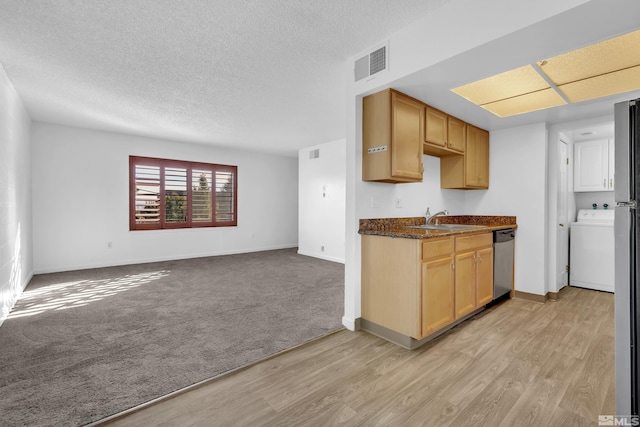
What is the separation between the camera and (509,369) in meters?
2.16

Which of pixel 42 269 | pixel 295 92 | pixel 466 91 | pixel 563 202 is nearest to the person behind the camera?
pixel 466 91

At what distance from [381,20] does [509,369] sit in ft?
9.12

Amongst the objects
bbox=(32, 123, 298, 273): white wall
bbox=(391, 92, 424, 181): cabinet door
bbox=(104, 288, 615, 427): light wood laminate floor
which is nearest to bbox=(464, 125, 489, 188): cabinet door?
bbox=(391, 92, 424, 181): cabinet door

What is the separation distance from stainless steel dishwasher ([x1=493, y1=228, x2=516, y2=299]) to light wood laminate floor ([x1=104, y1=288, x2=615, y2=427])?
0.74 meters

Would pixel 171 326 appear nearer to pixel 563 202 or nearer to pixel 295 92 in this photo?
pixel 295 92

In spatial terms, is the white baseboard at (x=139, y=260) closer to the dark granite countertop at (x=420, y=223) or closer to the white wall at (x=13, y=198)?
the white wall at (x=13, y=198)

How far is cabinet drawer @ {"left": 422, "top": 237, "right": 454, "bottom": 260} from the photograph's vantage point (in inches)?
96.2

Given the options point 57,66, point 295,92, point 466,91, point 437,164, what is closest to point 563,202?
point 437,164

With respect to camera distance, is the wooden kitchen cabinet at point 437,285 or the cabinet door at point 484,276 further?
the cabinet door at point 484,276

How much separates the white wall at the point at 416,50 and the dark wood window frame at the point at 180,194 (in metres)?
4.99

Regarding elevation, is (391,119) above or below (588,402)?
above

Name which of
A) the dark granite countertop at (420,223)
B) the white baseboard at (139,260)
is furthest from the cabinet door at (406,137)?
the white baseboard at (139,260)

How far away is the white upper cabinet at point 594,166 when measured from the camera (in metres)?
4.32

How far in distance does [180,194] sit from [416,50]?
19.2 feet
